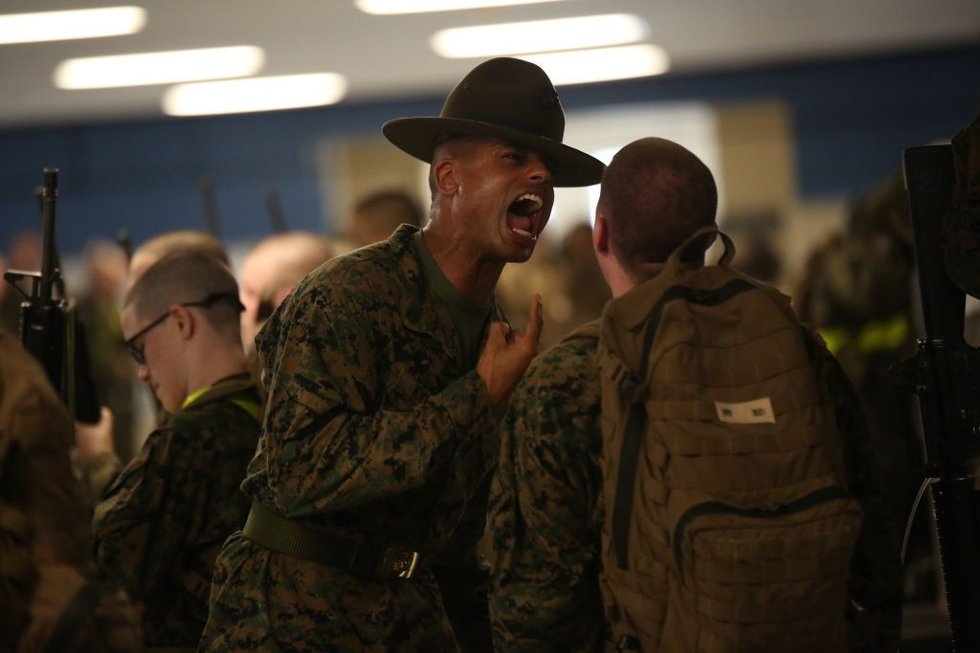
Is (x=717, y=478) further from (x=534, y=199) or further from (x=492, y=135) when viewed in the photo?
(x=492, y=135)

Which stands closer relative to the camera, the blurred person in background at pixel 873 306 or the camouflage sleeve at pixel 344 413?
the camouflage sleeve at pixel 344 413

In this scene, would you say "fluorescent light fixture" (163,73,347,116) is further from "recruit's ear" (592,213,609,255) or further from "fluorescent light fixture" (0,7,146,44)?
"recruit's ear" (592,213,609,255)

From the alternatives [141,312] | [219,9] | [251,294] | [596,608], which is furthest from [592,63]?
[596,608]

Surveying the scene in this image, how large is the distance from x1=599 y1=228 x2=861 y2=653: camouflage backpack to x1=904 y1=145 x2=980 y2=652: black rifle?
66cm

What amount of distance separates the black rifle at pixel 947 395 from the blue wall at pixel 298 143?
10.4 m

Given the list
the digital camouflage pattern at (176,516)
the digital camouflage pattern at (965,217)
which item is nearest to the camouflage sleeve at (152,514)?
the digital camouflage pattern at (176,516)

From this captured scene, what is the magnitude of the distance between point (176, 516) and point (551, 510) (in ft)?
3.71

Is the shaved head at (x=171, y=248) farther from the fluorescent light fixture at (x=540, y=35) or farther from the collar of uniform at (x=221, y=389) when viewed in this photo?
the fluorescent light fixture at (x=540, y=35)

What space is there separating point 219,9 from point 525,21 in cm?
226

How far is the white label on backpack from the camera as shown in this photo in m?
2.54

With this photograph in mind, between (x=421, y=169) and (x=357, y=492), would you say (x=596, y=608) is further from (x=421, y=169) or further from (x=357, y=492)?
(x=421, y=169)

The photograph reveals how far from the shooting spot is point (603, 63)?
503 inches

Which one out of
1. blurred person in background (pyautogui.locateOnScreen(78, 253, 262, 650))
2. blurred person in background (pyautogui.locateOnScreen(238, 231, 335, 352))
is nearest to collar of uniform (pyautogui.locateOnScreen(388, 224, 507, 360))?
blurred person in background (pyautogui.locateOnScreen(78, 253, 262, 650))

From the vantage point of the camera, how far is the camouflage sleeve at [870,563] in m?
2.95
